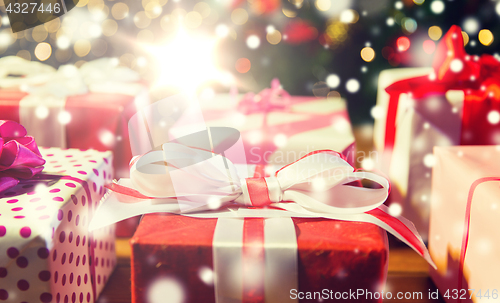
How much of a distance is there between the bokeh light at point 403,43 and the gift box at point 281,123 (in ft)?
1.22

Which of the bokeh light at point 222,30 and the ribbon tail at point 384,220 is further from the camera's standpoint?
the bokeh light at point 222,30

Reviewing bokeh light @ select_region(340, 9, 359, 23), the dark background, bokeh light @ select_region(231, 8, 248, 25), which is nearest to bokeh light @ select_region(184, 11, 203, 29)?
the dark background

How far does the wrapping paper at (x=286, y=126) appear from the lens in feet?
3.38

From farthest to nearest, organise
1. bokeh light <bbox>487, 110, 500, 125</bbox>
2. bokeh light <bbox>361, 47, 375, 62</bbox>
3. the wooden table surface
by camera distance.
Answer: bokeh light <bbox>361, 47, 375, 62</bbox> < bokeh light <bbox>487, 110, 500, 125</bbox> < the wooden table surface

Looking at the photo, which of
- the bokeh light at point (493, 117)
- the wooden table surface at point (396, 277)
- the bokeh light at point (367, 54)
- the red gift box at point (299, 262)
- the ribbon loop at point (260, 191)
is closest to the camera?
the red gift box at point (299, 262)

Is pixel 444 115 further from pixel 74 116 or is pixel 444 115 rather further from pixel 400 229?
pixel 74 116

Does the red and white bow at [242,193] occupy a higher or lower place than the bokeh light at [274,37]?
lower

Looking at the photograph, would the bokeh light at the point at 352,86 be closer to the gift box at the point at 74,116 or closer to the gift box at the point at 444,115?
the gift box at the point at 444,115

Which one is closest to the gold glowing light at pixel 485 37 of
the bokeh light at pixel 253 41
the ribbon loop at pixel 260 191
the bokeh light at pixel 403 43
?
the bokeh light at pixel 403 43

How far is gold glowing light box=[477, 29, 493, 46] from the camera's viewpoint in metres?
1.40

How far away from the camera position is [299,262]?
2.01 feet

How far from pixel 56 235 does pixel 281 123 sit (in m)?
0.65

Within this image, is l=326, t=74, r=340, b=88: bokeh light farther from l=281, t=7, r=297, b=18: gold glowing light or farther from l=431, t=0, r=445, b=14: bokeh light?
l=431, t=0, r=445, b=14: bokeh light

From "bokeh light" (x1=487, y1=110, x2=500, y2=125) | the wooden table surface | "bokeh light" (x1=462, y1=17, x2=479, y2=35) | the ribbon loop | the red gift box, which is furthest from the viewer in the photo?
"bokeh light" (x1=462, y1=17, x2=479, y2=35)
